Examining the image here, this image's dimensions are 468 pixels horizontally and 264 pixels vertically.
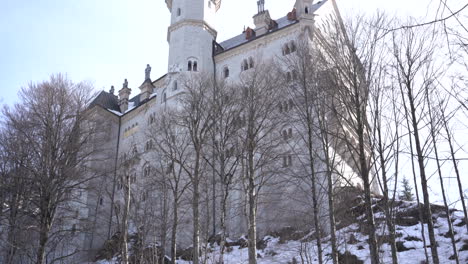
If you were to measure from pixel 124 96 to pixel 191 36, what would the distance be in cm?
1626

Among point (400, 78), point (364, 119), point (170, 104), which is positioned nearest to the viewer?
point (364, 119)

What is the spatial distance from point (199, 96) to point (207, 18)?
27756 millimetres

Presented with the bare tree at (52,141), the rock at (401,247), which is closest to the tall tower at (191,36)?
the bare tree at (52,141)

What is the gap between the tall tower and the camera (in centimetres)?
4128

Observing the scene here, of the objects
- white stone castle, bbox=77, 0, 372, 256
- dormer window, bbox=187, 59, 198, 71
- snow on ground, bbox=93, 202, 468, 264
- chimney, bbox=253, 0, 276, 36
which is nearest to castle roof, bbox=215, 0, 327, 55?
white stone castle, bbox=77, 0, 372, 256

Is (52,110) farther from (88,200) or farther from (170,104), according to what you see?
(88,200)

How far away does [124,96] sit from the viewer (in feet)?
178

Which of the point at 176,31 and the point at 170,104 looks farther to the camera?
the point at 176,31

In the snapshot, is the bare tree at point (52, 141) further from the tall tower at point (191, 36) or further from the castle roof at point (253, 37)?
the castle roof at point (253, 37)

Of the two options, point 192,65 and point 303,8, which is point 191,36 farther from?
point 303,8

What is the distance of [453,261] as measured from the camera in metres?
18.5

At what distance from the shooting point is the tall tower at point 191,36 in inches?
1625

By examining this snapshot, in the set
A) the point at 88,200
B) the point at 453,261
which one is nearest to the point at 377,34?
the point at 453,261

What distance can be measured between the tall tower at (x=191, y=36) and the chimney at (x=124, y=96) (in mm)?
12350
